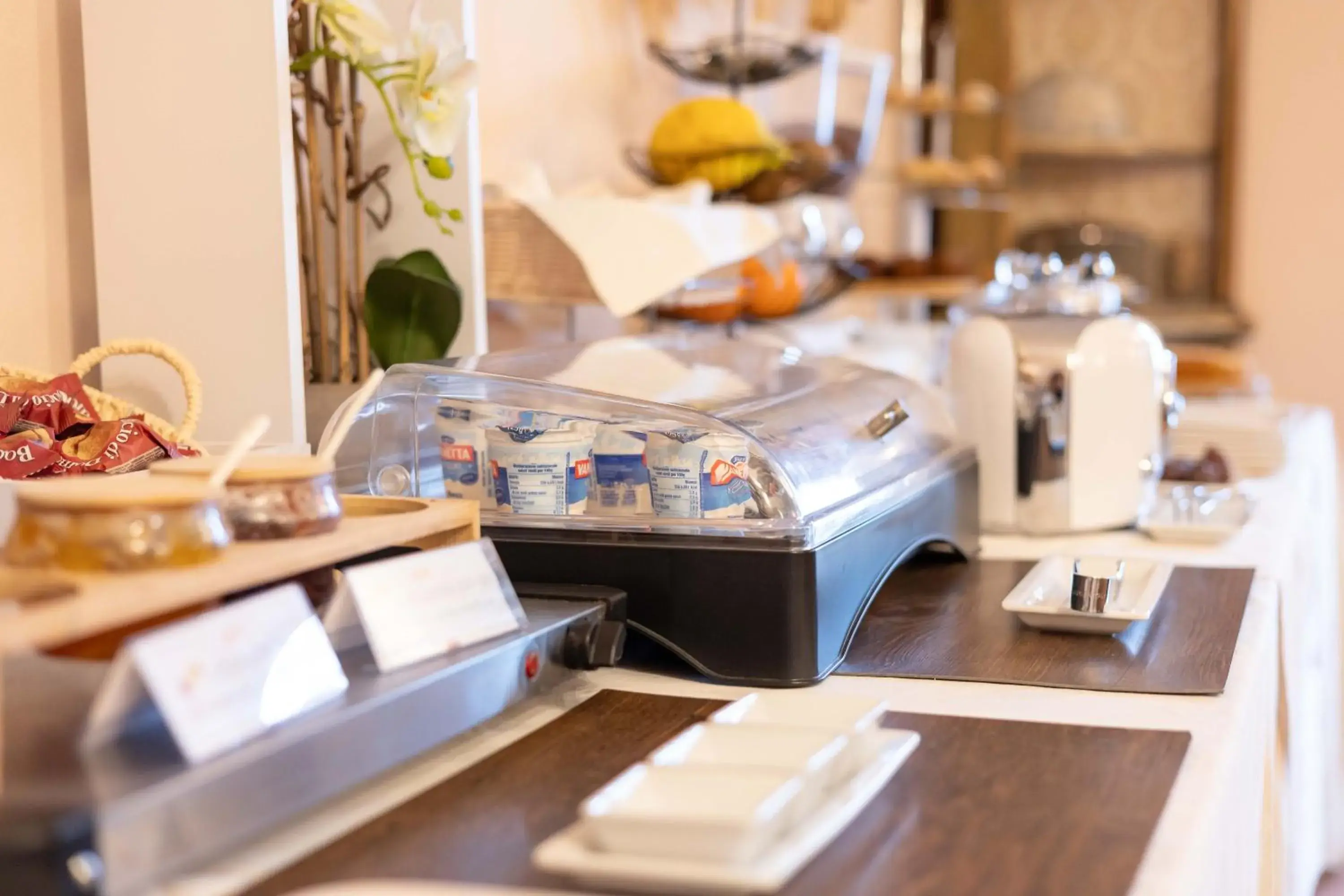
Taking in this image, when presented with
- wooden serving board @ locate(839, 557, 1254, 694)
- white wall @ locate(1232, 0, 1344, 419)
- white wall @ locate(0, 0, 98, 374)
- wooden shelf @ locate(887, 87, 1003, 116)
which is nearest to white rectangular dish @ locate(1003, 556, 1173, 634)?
wooden serving board @ locate(839, 557, 1254, 694)

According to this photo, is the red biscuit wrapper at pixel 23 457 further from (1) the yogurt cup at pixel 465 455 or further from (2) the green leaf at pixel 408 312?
(2) the green leaf at pixel 408 312

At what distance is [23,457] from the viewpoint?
2.81 feet

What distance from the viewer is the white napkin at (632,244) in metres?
1.38

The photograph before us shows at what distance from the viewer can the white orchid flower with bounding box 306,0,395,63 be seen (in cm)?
111

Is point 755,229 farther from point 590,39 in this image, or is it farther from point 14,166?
point 14,166

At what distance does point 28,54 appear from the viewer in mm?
1079

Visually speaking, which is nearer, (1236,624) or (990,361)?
(1236,624)

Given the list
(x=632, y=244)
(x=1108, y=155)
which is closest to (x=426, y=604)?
(x=632, y=244)

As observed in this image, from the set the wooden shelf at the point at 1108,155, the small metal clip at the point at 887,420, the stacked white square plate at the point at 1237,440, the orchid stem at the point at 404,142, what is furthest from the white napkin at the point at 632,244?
the wooden shelf at the point at 1108,155

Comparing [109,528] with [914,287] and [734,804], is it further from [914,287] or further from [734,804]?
[914,287]

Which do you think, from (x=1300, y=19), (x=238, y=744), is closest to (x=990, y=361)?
(x=238, y=744)

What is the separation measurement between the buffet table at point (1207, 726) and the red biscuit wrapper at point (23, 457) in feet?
1.04

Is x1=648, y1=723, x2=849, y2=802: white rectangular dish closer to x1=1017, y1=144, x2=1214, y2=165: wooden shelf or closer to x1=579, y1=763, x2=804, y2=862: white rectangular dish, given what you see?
x1=579, y1=763, x2=804, y2=862: white rectangular dish

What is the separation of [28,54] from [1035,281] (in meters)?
1.09
